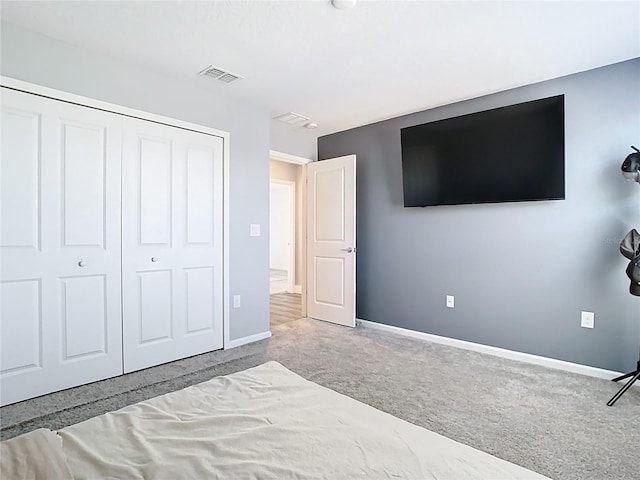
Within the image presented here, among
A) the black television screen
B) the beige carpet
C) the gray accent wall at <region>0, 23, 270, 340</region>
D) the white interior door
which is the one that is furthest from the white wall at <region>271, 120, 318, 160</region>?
the beige carpet

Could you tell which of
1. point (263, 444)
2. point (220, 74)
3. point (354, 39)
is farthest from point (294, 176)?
point (263, 444)

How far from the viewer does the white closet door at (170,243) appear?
111 inches

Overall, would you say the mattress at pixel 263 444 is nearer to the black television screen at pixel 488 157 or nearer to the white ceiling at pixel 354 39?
the white ceiling at pixel 354 39

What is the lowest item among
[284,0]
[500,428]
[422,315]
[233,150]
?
[500,428]

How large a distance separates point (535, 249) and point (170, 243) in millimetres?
3185

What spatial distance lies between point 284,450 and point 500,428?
5.54 feet

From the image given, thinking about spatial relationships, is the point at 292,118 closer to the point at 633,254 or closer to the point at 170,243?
the point at 170,243

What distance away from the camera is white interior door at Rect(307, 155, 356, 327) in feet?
13.9

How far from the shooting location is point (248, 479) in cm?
77

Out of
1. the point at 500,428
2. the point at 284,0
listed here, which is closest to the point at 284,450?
the point at 500,428

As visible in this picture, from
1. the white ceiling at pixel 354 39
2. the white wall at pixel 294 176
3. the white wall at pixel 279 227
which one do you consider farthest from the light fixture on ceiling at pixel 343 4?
the white wall at pixel 279 227

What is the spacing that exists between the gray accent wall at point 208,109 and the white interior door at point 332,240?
0.95 m

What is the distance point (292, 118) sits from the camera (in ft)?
13.3

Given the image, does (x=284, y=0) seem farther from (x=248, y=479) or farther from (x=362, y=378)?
(x=362, y=378)
